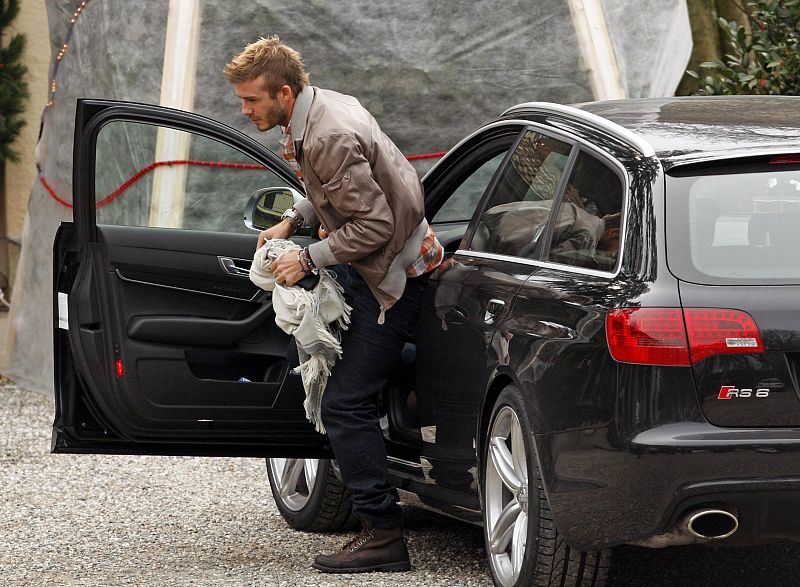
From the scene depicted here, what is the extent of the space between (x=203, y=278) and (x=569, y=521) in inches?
80.7

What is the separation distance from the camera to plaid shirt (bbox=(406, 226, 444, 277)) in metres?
4.93

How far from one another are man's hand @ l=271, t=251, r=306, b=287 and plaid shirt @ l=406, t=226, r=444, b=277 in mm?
382

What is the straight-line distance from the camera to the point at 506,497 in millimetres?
4484

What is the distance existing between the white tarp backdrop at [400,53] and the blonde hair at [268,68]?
442 centimetres

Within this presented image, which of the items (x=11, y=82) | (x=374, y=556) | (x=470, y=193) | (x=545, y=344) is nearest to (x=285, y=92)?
(x=545, y=344)

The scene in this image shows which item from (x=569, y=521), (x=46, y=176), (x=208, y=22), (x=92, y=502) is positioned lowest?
(x=92, y=502)

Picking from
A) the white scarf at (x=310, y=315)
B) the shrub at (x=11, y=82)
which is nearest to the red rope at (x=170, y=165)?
the white scarf at (x=310, y=315)

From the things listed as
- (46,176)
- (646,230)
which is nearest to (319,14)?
(46,176)

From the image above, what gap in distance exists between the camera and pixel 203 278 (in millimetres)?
5363

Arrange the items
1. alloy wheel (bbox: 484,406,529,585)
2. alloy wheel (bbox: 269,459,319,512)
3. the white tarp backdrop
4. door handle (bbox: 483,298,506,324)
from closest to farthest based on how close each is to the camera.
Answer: alloy wheel (bbox: 484,406,529,585) → door handle (bbox: 483,298,506,324) → alloy wheel (bbox: 269,459,319,512) → the white tarp backdrop

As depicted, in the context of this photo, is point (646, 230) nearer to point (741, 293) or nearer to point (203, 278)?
point (741, 293)

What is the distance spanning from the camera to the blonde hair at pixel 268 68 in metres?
4.80

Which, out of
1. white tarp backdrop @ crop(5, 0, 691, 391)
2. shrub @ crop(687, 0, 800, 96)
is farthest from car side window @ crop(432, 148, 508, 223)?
shrub @ crop(687, 0, 800, 96)

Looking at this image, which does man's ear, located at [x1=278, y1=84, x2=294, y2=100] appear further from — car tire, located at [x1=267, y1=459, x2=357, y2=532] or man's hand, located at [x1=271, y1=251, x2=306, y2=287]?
car tire, located at [x1=267, y1=459, x2=357, y2=532]
